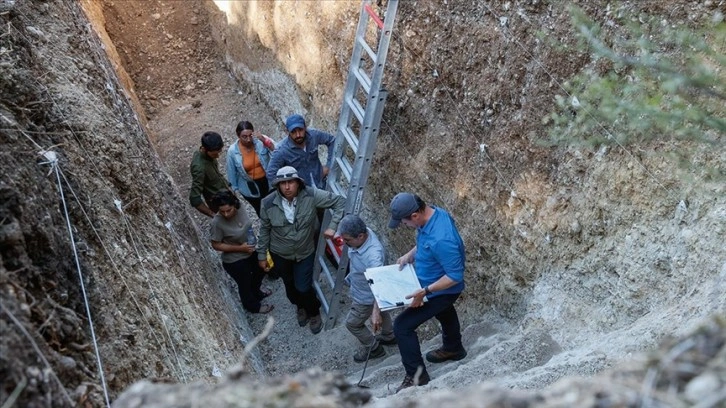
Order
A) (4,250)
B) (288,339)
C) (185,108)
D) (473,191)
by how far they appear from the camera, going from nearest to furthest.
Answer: (4,250) → (473,191) → (288,339) → (185,108)

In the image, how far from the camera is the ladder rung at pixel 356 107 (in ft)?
19.0

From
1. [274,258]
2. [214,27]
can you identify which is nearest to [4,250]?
[274,258]

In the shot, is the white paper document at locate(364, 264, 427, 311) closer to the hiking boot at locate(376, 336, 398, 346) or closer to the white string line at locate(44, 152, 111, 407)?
the hiking boot at locate(376, 336, 398, 346)

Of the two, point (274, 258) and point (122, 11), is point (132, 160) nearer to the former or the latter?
point (274, 258)

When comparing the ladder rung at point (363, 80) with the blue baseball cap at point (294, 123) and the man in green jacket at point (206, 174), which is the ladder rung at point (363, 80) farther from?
the man in green jacket at point (206, 174)

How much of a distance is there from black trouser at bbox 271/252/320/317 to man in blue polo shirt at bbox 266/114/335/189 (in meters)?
0.70

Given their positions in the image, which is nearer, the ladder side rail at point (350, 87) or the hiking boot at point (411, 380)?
the hiking boot at point (411, 380)

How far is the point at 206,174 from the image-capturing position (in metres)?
6.67

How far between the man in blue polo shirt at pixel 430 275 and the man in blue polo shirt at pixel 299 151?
5.28ft

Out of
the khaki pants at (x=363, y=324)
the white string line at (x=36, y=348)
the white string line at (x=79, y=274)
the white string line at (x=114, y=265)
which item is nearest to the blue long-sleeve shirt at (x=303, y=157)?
the khaki pants at (x=363, y=324)

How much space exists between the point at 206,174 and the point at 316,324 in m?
→ 1.72

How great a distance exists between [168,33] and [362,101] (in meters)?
5.09

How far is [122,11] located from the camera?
10805 millimetres

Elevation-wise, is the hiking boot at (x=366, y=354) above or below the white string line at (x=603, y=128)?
below
